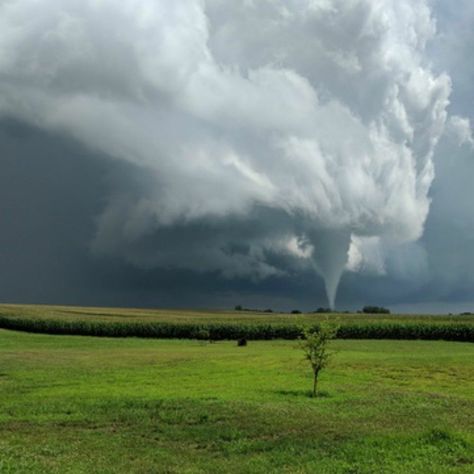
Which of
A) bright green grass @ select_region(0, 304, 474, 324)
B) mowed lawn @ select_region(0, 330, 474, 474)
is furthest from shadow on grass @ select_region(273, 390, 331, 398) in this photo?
bright green grass @ select_region(0, 304, 474, 324)

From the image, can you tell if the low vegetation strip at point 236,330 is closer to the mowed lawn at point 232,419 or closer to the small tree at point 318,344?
the mowed lawn at point 232,419

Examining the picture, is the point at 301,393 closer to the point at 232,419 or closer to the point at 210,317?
the point at 232,419

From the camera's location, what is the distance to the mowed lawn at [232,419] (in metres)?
17.1

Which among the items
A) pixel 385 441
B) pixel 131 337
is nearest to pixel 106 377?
pixel 385 441

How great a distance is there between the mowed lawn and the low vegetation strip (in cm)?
5643

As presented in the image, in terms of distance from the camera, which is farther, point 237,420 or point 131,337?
point 131,337

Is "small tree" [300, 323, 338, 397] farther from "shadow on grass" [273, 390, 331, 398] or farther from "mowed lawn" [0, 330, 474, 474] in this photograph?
"shadow on grass" [273, 390, 331, 398]

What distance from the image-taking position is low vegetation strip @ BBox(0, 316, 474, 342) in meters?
102

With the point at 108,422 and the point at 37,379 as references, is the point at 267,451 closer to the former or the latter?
the point at 108,422

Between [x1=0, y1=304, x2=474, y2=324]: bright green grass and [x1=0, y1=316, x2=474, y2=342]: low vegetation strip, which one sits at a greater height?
[x1=0, y1=304, x2=474, y2=324]: bright green grass

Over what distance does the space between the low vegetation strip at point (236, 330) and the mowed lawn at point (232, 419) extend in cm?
5643

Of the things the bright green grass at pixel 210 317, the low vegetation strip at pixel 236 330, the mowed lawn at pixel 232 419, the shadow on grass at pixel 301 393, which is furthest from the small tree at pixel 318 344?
the low vegetation strip at pixel 236 330

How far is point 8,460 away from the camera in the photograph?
16.2 metres

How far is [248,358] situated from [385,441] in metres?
37.2
